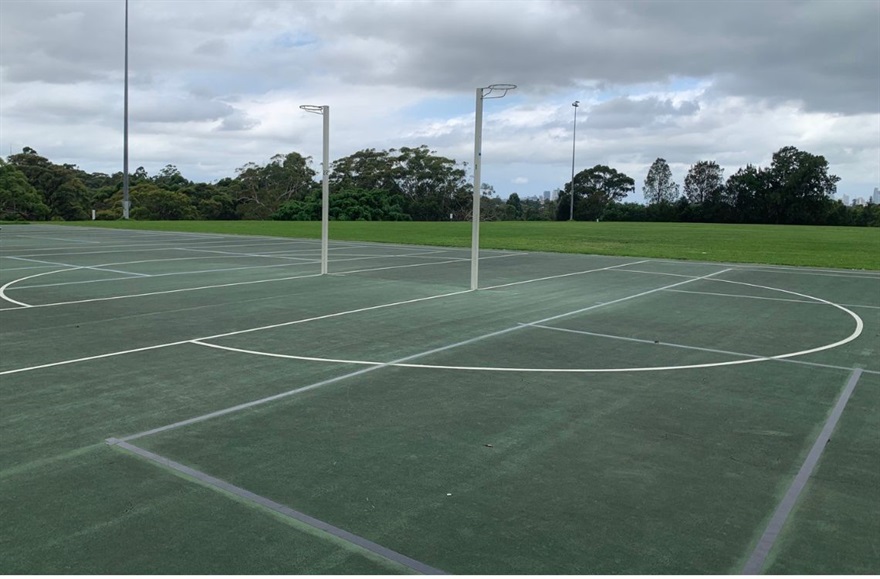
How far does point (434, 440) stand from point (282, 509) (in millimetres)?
1655

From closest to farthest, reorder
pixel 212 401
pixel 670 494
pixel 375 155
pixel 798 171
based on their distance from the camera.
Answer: pixel 670 494 < pixel 212 401 < pixel 798 171 < pixel 375 155

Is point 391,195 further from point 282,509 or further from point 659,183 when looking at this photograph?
point 282,509

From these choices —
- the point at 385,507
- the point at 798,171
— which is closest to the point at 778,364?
the point at 385,507

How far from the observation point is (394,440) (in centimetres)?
574

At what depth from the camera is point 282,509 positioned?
174 inches

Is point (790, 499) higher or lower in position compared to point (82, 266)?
lower

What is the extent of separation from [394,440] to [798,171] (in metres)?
86.1

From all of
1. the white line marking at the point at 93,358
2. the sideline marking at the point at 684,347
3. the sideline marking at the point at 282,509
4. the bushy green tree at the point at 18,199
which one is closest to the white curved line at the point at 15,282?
the white line marking at the point at 93,358

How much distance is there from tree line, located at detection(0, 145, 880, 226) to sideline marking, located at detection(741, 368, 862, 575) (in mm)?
68292

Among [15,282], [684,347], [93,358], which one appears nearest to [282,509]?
[93,358]

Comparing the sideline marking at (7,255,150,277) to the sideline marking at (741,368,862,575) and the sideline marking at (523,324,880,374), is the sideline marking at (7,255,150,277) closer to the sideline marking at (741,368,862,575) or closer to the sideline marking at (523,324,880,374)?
the sideline marking at (523,324,880,374)

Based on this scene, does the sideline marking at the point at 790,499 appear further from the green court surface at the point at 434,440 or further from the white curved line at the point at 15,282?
the white curved line at the point at 15,282

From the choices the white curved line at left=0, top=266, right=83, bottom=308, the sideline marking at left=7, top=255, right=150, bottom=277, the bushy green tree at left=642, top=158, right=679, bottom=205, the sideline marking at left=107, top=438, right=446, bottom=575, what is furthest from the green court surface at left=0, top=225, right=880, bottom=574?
the bushy green tree at left=642, top=158, right=679, bottom=205

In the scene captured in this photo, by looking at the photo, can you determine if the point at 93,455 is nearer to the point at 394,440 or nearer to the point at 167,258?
the point at 394,440
